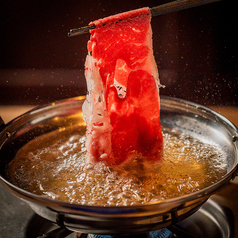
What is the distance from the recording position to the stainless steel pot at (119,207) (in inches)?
24.1

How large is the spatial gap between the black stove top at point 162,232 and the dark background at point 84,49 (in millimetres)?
876

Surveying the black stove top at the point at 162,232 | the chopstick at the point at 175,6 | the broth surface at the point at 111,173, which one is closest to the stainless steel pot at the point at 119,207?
the broth surface at the point at 111,173

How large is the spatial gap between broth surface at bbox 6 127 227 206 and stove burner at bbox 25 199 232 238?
172 mm

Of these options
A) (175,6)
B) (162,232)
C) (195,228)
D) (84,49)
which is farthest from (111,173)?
(84,49)

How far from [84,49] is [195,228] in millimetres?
1178

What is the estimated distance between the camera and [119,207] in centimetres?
61

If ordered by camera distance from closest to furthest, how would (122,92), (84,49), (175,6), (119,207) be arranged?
(119,207) → (175,6) → (122,92) → (84,49)

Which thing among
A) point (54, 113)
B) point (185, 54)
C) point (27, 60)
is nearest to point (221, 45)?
point (185, 54)

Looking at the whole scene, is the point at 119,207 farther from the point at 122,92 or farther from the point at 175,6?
the point at 175,6

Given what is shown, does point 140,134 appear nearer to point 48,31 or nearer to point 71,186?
point 71,186

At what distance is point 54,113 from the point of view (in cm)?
127

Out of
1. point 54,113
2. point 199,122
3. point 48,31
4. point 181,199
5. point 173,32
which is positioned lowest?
point 181,199

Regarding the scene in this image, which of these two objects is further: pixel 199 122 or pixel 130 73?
pixel 199 122

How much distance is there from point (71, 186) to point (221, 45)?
4.18 feet
